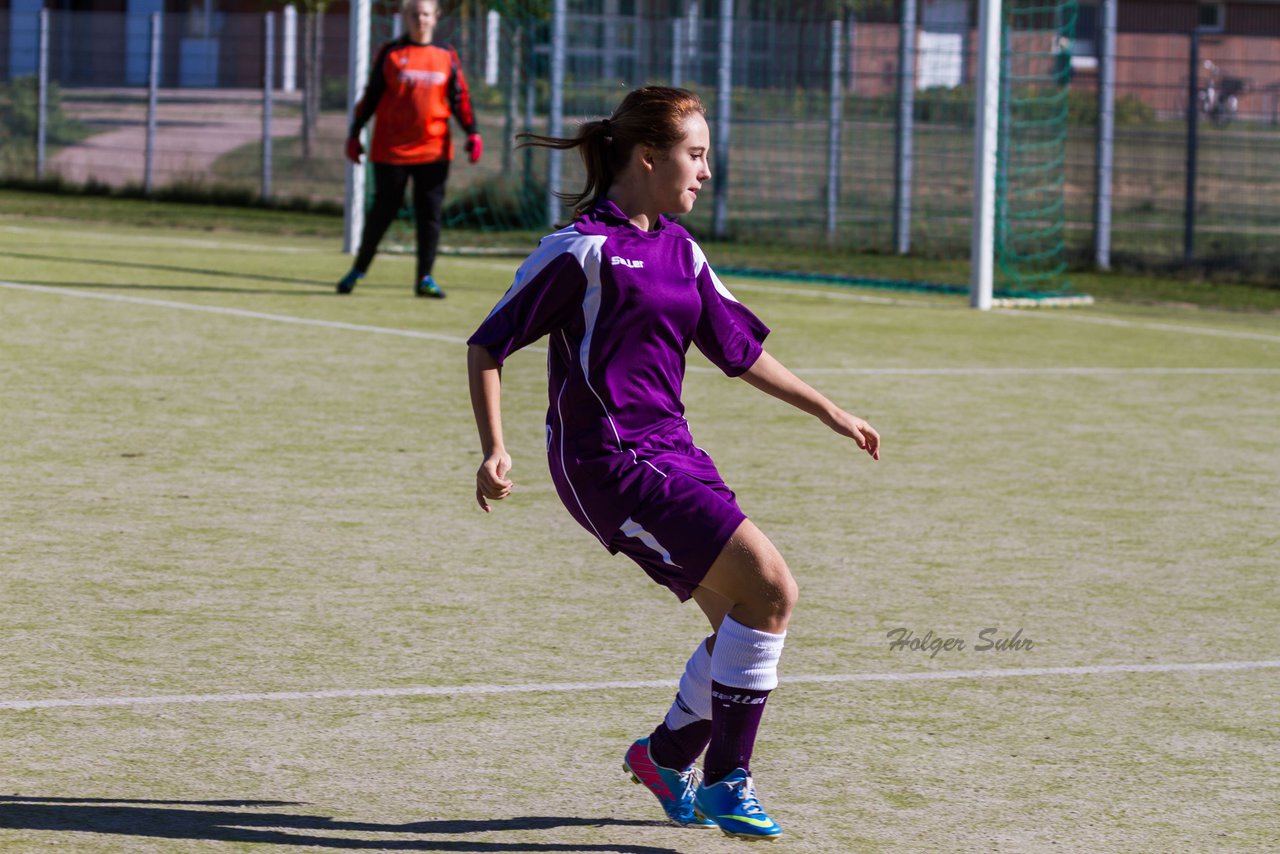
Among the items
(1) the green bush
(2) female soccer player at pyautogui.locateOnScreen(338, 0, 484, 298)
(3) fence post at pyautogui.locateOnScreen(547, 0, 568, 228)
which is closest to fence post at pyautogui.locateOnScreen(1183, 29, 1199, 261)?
(3) fence post at pyautogui.locateOnScreen(547, 0, 568, 228)

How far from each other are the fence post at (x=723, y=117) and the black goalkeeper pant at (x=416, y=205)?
23.6ft

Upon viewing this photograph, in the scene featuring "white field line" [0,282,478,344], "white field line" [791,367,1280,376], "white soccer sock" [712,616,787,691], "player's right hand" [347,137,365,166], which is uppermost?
"player's right hand" [347,137,365,166]

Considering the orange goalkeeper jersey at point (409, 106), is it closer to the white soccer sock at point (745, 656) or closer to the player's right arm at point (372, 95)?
the player's right arm at point (372, 95)

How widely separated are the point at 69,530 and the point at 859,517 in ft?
8.64

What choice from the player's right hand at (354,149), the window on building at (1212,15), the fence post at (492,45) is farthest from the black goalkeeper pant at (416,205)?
the window on building at (1212,15)

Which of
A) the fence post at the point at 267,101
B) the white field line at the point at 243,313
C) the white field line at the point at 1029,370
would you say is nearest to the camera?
the white field line at the point at 1029,370

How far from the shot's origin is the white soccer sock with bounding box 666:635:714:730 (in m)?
4.03

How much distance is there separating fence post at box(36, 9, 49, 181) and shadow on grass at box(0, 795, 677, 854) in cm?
2605

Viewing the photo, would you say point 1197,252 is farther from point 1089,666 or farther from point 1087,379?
point 1089,666

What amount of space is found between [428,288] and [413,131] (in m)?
1.08

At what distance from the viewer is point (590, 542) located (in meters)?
6.69

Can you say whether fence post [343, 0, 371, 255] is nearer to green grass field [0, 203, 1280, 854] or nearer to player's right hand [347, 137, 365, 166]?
player's right hand [347, 137, 365, 166]

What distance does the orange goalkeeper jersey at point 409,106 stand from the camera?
1416 cm

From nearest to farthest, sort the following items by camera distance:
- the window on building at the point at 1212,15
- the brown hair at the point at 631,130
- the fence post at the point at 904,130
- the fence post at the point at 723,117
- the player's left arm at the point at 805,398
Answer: the brown hair at the point at 631,130
the player's left arm at the point at 805,398
the fence post at the point at 904,130
the fence post at the point at 723,117
the window on building at the point at 1212,15
